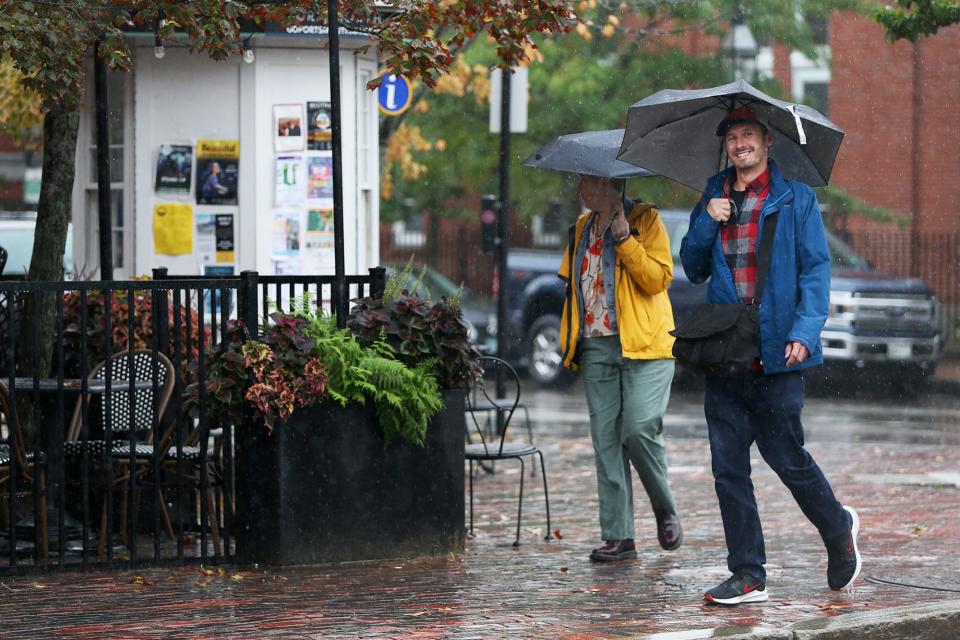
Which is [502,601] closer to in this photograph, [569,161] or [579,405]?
[569,161]

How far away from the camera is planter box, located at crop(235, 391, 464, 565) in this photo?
755cm

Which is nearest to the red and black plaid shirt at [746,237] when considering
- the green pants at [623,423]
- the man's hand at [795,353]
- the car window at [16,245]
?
the man's hand at [795,353]

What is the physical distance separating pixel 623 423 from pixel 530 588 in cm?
116

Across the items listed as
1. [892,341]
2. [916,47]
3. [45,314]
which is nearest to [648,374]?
[45,314]

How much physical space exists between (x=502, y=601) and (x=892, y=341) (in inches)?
536

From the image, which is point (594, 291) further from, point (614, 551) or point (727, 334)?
point (727, 334)

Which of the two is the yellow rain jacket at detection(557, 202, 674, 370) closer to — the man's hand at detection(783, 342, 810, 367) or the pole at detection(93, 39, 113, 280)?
the man's hand at detection(783, 342, 810, 367)

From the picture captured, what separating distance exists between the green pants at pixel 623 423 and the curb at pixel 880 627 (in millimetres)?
1733

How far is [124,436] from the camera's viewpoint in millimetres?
8711

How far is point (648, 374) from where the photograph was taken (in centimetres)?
791

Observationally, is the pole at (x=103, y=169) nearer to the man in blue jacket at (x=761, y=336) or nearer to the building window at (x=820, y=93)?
the man in blue jacket at (x=761, y=336)

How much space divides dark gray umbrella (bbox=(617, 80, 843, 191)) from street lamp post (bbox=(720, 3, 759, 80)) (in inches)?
726

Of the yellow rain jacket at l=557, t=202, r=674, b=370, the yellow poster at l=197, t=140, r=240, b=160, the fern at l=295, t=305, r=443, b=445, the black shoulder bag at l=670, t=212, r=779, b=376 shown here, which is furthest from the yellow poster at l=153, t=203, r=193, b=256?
the black shoulder bag at l=670, t=212, r=779, b=376

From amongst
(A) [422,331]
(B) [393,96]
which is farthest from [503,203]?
(A) [422,331]
